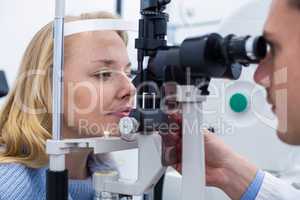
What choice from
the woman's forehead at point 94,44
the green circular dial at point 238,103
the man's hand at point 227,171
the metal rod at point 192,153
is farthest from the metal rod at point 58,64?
the green circular dial at point 238,103

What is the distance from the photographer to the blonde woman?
3.28 ft

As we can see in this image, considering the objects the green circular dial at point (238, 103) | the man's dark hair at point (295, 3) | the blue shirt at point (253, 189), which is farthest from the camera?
the green circular dial at point (238, 103)

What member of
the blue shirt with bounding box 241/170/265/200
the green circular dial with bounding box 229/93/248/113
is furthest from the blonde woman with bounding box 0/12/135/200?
the green circular dial with bounding box 229/93/248/113

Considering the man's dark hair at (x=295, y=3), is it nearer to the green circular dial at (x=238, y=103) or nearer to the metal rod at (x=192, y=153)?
the metal rod at (x=192, y=153)

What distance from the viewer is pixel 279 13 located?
0.68 meters

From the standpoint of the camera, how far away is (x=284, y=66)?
675mm

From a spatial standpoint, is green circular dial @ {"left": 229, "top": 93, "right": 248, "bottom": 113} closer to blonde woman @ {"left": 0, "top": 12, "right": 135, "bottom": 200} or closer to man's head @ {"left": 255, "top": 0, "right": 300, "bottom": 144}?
blonde woman @ {"left": 0, "top": 12, "right": 135, "bottom": 200}

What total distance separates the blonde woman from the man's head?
378 millimetres

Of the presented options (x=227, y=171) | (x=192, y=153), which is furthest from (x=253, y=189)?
(x=192, y=153)

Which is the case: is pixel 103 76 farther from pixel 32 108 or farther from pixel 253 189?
pixel 253 189

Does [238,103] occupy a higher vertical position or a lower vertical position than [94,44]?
lower

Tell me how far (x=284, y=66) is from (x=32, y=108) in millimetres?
660

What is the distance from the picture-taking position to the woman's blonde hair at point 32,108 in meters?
1.00

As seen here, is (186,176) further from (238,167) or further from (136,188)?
(238,167)
